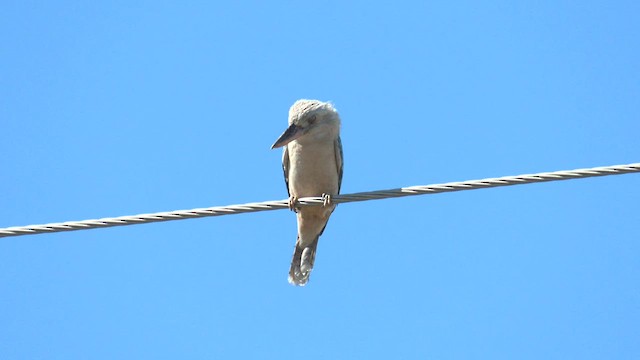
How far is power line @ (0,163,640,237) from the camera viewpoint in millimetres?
8125

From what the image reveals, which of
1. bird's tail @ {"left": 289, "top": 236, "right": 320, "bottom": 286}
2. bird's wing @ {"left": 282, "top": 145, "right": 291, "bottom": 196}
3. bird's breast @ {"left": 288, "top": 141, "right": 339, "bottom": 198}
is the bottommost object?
bird's tail @ {"left": 289, "top": 236, "right": 320, "bottom": 286}

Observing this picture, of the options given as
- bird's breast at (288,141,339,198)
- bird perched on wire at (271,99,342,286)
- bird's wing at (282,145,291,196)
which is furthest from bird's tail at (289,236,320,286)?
bird's breast at (288,141,339,198)

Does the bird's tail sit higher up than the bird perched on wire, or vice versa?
the bird perched on wire

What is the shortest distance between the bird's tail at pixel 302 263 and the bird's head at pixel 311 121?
4.37ft

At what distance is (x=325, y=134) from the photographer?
1161 centimetres

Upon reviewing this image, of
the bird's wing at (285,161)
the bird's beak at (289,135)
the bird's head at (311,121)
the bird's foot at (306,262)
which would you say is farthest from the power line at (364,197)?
the bird's foot at (306,262)

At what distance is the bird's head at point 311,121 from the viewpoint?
1144cm

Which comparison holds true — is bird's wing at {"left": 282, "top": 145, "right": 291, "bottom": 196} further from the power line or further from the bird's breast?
the power line

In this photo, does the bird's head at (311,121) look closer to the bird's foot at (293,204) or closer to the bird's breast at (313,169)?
the bird's breast at (313,169)

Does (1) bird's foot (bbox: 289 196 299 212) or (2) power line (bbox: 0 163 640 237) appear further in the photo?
(1) bird's foot (bbox: 289 196 299 212)

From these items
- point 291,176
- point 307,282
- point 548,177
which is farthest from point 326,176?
point 548,177

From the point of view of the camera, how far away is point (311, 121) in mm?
11531

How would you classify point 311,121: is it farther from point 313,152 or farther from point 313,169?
point 313,169

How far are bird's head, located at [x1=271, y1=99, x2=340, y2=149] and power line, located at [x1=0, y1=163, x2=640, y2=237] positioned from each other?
244cm
